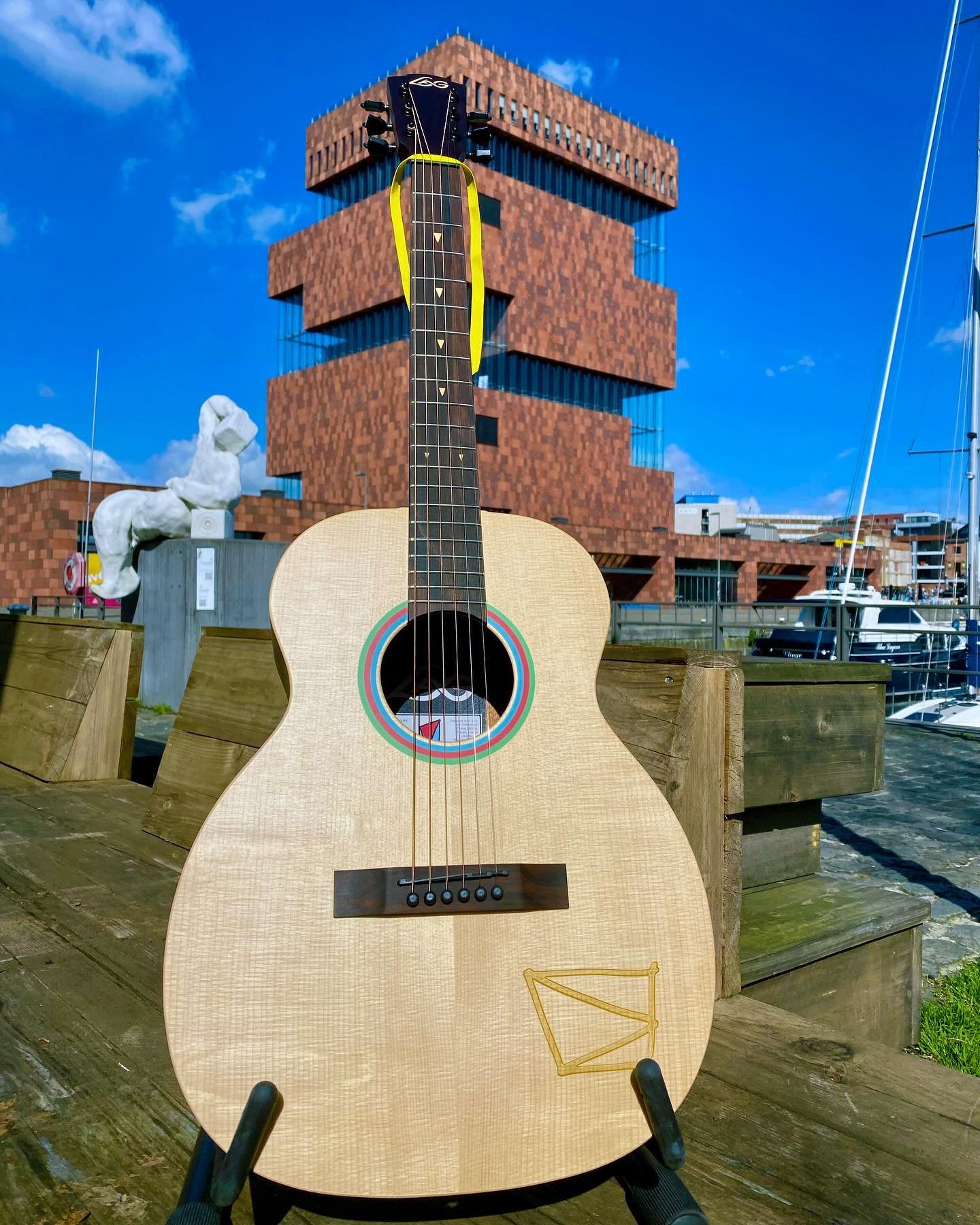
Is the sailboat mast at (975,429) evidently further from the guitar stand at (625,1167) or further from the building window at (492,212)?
the building window at (492,212)

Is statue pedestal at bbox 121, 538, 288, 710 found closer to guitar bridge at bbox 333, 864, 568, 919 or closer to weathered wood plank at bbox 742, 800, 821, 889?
weathered wood plank at bbox 742, 800, 821, 889

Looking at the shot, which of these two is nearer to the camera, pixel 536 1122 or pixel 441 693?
pixel 536 1122

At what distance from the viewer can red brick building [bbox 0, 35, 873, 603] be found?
116 ft

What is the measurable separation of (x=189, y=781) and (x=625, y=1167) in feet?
7.30

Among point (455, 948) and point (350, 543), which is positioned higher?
point (350, 543)

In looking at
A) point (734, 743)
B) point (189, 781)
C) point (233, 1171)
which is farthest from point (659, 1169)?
point (189, 781)

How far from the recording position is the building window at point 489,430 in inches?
1388

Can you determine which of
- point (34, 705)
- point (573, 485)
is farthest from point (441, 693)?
point (573, 485)

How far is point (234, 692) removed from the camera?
10.3ft

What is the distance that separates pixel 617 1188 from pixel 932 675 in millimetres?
15900

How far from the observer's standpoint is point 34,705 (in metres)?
4.65

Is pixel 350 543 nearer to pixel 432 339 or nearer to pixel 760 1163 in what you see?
pixel 432 339

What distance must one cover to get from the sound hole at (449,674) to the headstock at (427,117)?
1098 millimetres

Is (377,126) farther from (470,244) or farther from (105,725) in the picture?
(105,725)
